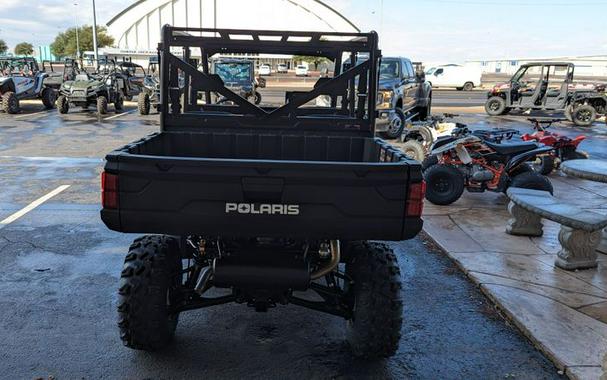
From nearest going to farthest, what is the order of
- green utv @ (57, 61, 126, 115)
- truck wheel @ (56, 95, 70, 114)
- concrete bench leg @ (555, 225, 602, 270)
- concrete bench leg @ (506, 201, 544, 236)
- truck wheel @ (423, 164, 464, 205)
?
concrete bench leg @ (555, 225, 602, 270) → concrete bench leg @ (506, 201, 544, 236) → truck wheel @ (423, 164, 464, 205) → green utv @ (57, 61, 126, 115) → truck wheel @ (56, 95, 70, 114)

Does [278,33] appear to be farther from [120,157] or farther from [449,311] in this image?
[449,311]

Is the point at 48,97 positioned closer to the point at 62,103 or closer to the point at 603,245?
the point at 62,103

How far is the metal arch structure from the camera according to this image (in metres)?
95.6

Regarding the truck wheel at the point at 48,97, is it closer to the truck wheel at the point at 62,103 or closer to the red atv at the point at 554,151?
the truck wheel at the point at 62,103

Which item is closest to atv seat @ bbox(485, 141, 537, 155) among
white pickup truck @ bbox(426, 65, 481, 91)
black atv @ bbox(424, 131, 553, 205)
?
black atv @ bbox(424, 131, 553, 205)

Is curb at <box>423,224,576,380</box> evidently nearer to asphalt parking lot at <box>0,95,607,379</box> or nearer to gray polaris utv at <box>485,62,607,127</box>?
asphalt parking lot at <box>0,95,607,379</box>

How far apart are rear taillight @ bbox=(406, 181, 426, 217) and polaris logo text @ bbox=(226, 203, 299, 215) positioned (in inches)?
23.7

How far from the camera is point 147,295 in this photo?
3178mm

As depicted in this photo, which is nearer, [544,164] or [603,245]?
[603,245]

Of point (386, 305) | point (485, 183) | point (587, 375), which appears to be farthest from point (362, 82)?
point (485, 183)

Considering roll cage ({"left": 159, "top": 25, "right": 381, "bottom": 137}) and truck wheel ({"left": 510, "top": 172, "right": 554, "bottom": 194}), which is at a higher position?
roll cage ({"left": 159, "top": 25, "right": 381, "bottom": 137})

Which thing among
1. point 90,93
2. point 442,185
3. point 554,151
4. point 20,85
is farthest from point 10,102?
point 554,151

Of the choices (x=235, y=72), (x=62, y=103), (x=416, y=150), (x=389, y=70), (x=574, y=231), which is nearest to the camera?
(x=574, y=231)

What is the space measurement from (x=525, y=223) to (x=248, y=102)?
3.60 m
